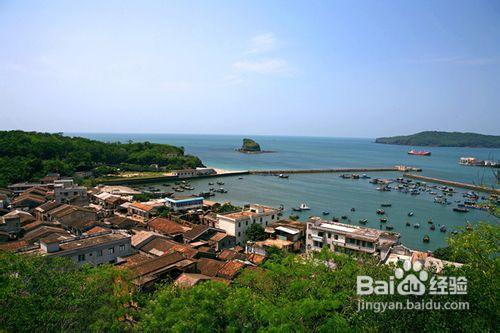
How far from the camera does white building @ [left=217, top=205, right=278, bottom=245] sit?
64.5 feet

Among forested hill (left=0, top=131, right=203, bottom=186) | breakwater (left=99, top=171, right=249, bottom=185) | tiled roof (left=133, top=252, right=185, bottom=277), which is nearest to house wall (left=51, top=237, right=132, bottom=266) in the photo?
tiled roof (left=133, top=252, right=185, bottom=277)

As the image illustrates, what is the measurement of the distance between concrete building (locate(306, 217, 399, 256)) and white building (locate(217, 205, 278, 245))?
3.90m

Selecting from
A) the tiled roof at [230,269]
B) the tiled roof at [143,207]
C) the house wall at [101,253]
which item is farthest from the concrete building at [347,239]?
the tiled roof at [143,207]

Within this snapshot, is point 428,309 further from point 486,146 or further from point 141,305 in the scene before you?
point 486,146

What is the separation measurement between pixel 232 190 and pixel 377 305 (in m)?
37.8

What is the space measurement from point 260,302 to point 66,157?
172 feet

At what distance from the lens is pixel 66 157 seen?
49.3m

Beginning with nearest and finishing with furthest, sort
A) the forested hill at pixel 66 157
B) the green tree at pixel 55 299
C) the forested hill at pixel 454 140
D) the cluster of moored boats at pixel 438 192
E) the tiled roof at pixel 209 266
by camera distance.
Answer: the green tree at pixel 55 299 → the tiled roof at pixel 209 266 → the cluster of moored boats at pixel 438 192 → the forested hill at pixel 66 157 → the forested hill at pixel 454 140

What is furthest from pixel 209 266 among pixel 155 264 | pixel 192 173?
pixel 192 173

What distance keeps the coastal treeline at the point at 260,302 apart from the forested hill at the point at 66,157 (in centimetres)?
3266

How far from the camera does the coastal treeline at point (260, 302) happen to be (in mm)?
5289

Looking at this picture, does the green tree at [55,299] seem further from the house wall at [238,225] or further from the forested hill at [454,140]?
the forested hill at [454,140]

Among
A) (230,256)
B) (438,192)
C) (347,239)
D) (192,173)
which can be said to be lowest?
(438,192)

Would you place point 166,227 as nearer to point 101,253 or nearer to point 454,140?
point 101,253
